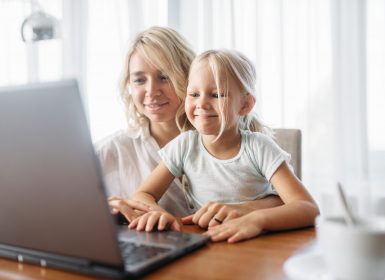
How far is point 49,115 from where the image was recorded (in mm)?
605

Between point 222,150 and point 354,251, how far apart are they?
30.3 inches

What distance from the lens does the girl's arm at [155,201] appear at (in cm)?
97

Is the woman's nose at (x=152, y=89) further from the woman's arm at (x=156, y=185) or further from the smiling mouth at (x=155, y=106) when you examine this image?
the woman's arm at (x=156, y=185)

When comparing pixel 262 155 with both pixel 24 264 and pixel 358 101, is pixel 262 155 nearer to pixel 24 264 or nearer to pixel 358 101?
pixel 24 264

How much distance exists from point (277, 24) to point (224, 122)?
1.65m

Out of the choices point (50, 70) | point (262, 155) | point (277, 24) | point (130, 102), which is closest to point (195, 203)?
point (262, 155)

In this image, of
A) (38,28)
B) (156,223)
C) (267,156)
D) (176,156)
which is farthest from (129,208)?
(38,28)

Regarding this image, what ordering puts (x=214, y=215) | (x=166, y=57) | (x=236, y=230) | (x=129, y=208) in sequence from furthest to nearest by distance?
(x=166, y=57) < (x=129, y=208) < (x=214, y=215) < (x=236, y=230)

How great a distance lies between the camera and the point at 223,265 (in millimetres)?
729

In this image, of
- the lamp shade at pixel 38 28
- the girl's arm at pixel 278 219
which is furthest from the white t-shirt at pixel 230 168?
the lamp shade at pixel 38 28

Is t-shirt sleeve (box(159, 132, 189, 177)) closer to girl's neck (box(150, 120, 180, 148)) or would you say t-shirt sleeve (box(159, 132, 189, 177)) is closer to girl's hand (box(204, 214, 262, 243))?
girl's neck (box(150, 120, 180, 148))

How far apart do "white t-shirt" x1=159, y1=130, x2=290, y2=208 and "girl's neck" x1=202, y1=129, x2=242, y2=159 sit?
0.02m

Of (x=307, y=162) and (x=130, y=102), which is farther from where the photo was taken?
(x=307, y=162)

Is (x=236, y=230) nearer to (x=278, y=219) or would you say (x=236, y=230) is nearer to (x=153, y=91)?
(x=278, y=219)
